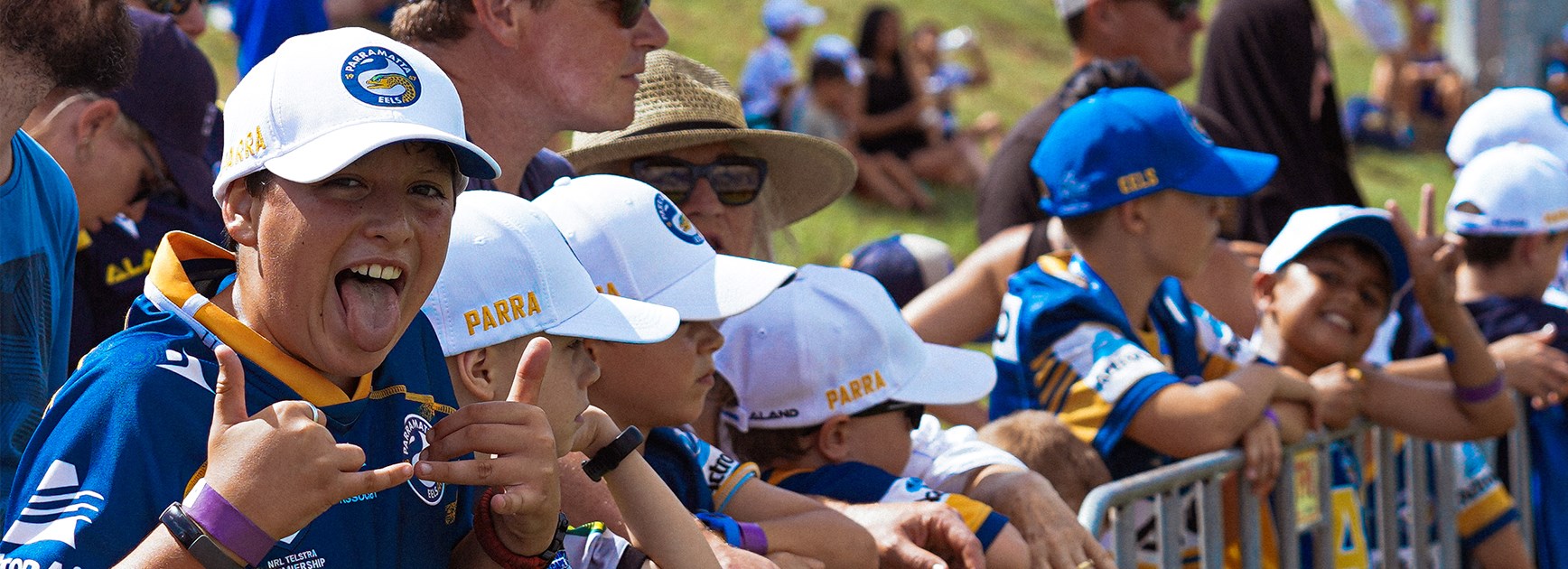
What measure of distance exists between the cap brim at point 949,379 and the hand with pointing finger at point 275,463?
1.74 m

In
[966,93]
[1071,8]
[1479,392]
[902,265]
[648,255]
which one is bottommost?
[966,93]

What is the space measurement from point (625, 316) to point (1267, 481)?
222 centimetres

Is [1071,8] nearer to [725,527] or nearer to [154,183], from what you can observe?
[154,183]

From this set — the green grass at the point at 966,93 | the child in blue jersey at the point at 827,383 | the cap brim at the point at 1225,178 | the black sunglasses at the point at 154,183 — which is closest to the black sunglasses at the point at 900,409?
the child in blue jersey at the point at 827,383

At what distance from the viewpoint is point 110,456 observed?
1.84 metres

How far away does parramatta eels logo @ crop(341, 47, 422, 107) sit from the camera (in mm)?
2029

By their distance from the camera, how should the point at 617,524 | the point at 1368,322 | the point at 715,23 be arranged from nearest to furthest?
1. the point at 617,524
2. the point at 1368,322
3. the point at 715,23

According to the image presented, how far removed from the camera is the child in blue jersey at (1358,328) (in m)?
4.56

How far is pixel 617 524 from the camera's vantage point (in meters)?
2.61

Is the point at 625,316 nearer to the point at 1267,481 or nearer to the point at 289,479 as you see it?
the point at 289,479

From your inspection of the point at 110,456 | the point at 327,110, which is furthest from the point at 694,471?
the point at 110,456

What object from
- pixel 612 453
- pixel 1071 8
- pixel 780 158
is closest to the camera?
pixel 612 453

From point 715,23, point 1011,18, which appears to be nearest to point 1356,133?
point 1011,18

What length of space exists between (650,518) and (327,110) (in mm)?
840
